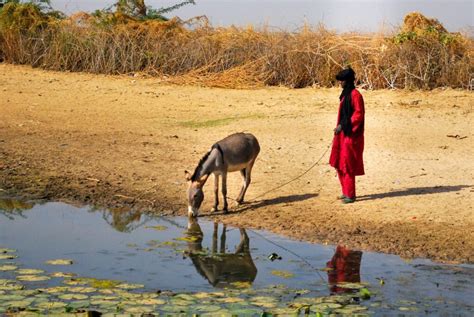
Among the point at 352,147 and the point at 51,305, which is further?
the point at 352,147

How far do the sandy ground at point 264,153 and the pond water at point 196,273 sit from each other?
60cm

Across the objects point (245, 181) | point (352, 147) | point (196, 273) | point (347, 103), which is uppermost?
Answer: point (347, 103)

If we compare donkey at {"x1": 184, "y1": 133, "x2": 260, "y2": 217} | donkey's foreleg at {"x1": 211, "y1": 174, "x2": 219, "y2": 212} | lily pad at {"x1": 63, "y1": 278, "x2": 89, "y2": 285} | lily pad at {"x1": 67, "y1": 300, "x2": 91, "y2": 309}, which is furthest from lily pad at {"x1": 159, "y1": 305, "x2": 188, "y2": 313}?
donkey's foreleg at {"x1": 211, "y1": 174, "x2": 219, "y2": 212}

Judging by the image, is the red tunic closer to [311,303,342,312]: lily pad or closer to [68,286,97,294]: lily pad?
[311,303,342,312]: lily pad

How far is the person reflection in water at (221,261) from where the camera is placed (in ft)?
34.2

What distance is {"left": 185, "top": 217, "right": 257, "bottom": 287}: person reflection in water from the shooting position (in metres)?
10.4

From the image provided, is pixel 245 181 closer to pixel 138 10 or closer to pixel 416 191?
pixel 416 191

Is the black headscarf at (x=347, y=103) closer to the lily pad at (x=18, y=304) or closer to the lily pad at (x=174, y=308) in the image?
the lily pad at (x=174, y=308)

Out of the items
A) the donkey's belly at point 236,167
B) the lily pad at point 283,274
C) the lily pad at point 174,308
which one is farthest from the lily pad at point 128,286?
the donkey's belly at point 236,167

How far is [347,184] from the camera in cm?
1326

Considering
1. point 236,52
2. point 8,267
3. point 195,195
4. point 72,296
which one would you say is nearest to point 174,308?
point 72,296

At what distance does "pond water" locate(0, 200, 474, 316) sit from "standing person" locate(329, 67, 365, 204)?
5.25 ft

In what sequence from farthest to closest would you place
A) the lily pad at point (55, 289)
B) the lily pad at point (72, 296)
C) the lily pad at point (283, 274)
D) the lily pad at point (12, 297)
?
the lily pad at point (283, 274)
the lily pad at point (55, 289)
the lily pad at point (72, 296)
the lily pad at point (12, 297)

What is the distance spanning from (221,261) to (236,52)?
1452 cm
